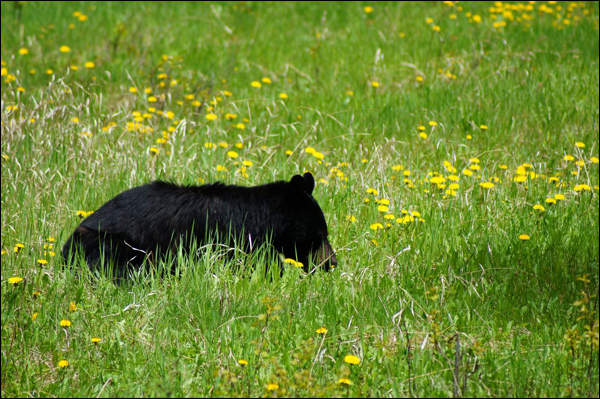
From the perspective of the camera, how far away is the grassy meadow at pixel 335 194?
2.97 m

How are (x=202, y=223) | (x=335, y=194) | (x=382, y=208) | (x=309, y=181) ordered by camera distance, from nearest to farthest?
(x=202, y=223)
(x=309, y=181)
(x=382, y=208)
(x=335, y=194)

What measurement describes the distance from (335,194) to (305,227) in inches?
34.4

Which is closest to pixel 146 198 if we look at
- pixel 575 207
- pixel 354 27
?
pixel 575 207

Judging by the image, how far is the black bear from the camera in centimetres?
403

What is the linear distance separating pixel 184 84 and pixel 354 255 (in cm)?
391

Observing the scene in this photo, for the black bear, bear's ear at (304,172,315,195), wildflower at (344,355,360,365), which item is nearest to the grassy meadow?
wildflower at (344,355,360,365)

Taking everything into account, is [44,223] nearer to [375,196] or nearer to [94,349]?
[94,349]

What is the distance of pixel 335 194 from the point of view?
5.05 m

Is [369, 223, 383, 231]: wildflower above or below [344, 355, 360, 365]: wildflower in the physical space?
above

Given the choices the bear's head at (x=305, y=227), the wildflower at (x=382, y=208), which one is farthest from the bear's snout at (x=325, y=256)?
the wildflower at (x=382, y=208)

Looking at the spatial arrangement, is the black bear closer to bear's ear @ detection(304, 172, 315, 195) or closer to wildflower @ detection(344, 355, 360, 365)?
bear's ear @ detection(304, 172, 315, 195)

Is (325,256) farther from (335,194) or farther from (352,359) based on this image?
(352,359)

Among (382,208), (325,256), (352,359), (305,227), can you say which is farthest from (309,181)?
(352,359)

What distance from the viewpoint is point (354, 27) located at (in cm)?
984
